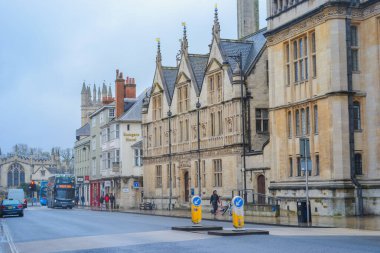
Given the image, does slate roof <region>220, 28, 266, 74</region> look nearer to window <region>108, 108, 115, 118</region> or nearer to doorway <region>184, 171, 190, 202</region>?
doorway <region>184, 171, 190, 202</region>

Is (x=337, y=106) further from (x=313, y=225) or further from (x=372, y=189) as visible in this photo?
(x=313, y=225)

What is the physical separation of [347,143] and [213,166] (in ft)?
58.6

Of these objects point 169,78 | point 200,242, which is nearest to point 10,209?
point 169,78

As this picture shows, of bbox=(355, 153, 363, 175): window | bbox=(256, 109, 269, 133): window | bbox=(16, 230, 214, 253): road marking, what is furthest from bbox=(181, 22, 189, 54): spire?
bbox=(16, 230, 214, 253): road marking

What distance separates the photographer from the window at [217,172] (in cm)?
5300

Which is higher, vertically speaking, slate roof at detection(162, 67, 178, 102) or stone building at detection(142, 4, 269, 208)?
slate roof at detection(162, 67, 178, 102)

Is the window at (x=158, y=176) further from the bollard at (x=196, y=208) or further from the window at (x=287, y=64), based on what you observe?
the bollard at (x=196, y=208)

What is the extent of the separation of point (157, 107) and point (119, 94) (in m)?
15.2

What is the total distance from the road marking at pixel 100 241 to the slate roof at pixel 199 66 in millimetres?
33565

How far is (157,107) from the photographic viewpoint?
220ft

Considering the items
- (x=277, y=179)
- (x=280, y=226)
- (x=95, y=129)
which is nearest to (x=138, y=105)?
(x=95, y=129)

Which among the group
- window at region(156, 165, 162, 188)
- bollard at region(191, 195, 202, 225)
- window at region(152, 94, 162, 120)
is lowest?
bollard at region(191, 195, 202, 225)

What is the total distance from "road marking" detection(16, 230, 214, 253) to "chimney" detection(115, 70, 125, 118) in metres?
55.6

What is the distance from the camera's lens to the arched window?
562 ft
